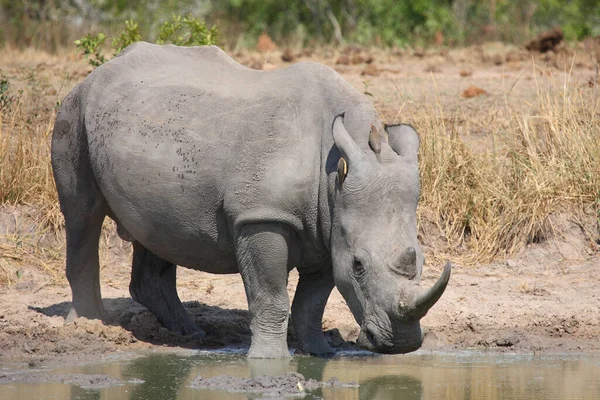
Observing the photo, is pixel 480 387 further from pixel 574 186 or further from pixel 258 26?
pixel 258 26

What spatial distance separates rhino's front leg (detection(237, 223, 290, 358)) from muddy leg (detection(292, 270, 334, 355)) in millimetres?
297

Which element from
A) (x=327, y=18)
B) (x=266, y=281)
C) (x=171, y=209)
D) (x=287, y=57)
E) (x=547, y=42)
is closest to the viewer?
(x=266, y=281)

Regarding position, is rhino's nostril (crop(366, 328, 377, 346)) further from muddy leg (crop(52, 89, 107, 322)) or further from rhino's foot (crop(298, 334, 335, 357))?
muddy leg (crop(52, 89, 107, 322))

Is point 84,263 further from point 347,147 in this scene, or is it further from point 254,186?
point 347,147

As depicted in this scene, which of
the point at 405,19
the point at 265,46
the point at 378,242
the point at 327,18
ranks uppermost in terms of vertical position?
the point at 327,18

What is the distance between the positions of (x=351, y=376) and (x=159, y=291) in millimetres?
1914

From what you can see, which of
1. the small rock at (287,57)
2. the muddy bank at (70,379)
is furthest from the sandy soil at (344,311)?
the small rock at (287,57)

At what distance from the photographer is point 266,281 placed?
6.56m

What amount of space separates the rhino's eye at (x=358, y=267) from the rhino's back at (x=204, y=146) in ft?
1.55

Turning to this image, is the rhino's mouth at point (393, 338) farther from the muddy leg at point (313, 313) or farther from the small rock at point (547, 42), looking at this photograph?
the small rock at point (547, 42)

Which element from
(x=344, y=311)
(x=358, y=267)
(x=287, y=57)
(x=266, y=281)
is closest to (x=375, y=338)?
(x=358, y=267)

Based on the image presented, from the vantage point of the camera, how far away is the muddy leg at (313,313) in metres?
7.05

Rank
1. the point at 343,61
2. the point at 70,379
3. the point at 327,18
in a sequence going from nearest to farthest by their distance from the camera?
the point at 70,379 → the point at 343,61 → the point at 327,18

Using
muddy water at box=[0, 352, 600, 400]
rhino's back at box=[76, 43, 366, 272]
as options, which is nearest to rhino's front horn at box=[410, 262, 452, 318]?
muddy water at box=[0, 352, 600, 400]
